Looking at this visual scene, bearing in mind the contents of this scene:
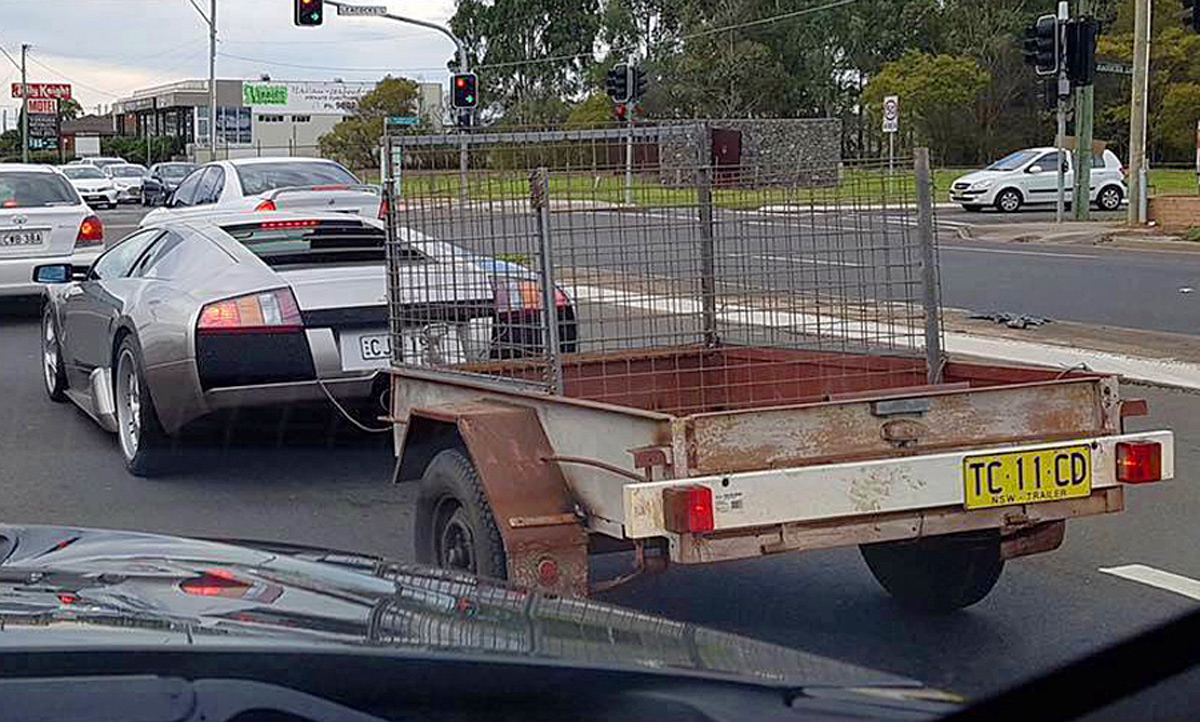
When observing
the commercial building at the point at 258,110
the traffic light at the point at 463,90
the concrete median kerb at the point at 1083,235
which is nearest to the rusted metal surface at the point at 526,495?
Result: the concrete median kerb at the point at 1083,235

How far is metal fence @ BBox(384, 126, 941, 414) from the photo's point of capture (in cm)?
623

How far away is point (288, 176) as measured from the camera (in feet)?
58.5

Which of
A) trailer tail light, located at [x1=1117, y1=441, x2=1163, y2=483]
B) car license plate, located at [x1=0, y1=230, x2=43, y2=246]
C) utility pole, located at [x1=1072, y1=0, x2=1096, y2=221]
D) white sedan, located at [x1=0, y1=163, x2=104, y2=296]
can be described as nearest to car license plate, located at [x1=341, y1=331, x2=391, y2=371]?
trailer tail light, located at [x1=1117, y1=441, x2=1163, y2=483]

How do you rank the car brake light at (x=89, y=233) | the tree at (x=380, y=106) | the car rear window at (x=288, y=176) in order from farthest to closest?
the tree at (x=380, y=106)
the car rear window at (x=288, y=176)
the car brake light at (x=89, y=233)

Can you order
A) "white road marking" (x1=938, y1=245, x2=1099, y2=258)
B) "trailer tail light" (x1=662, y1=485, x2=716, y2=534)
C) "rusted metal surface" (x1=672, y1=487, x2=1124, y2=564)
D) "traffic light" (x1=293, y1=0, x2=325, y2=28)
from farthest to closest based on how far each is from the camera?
"traffic light" (x1=293, y1=0, x2=325, y2=28)
"white road marking" (x1=938, y1=245, x2=1099, y2=258)
"rusted metal surface" (x1=672, y1=487, x2=1124, y2=564)
"trailer tail light" (x1=662, y1=485, x2=716, y2=534)

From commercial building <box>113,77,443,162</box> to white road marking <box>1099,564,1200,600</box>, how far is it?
236 feet

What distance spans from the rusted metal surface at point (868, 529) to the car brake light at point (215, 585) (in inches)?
67.5

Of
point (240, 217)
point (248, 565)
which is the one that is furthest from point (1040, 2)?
point (248, 565)

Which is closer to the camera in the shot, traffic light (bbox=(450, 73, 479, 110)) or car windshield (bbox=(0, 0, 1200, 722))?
car windshield (bbox=(0, 0, 1200, 722))

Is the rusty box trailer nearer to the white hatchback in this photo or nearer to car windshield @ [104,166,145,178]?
the white hatchback

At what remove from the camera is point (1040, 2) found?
6969 cm

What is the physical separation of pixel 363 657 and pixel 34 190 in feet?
47.6

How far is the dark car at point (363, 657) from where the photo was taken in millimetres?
2625

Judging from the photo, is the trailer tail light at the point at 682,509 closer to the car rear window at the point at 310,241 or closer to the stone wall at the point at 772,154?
the stone wall at the point at 772,154
